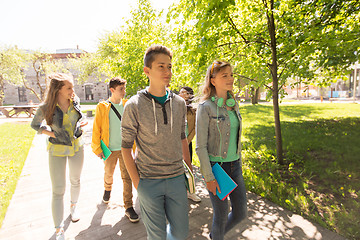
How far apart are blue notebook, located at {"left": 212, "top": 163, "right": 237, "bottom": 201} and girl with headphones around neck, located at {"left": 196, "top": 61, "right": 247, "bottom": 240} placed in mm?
56

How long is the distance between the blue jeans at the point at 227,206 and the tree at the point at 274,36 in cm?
295

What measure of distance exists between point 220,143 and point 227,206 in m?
0.65

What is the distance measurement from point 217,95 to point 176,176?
102cm

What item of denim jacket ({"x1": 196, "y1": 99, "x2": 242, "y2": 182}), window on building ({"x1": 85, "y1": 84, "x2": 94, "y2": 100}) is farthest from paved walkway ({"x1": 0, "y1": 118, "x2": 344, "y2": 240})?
window on building ({"x1": 85, "y1": 84, "x2": 94, "y2": 100})

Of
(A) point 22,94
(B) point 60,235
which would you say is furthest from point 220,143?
(A) point 22,94

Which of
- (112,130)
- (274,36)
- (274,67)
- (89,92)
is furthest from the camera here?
(89,92)

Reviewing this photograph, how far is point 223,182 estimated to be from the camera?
2.23 meters

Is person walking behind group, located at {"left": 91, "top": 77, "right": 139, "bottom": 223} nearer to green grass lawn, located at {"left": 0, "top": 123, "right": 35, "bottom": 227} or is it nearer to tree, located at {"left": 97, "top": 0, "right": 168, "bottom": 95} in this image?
green grass lawn, located at {"left": 0, "top": 123, "right": 35, "bottom": 227}

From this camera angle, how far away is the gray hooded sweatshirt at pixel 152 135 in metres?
1.91

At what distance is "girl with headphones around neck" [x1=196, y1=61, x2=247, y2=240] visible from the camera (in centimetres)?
230

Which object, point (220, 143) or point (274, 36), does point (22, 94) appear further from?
point (220, 143)

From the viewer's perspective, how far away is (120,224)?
3.32 metres

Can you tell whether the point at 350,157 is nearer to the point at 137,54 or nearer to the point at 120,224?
the point at 120,224

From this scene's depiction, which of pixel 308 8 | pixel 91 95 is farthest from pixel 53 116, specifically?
pixel 91 95
